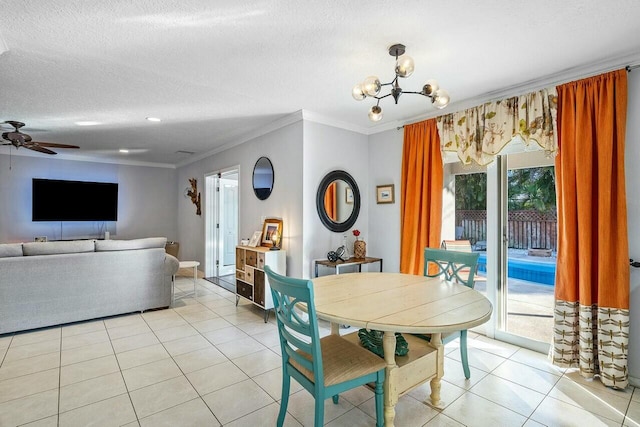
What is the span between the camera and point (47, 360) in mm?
2705

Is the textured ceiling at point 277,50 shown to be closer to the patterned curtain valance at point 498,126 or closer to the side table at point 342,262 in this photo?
the patterned curtain valance at point 498,126

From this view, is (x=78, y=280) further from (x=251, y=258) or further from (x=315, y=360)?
(x=315, y=360)

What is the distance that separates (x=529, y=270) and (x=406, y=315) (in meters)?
2.43

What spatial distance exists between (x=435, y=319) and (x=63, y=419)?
2273 mm

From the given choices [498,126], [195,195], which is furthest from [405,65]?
[195,195]

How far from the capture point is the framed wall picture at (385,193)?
4.00 meters

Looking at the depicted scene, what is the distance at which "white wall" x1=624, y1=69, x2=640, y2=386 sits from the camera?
2.33 m

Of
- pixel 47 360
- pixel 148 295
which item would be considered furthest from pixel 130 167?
pixel 47 360

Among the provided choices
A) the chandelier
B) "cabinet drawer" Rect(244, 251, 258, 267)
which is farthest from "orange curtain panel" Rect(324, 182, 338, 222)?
the chandelier

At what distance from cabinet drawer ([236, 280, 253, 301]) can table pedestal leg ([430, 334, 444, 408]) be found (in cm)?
244

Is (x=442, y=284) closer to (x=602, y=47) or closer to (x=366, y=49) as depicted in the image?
(x=366, y=49)

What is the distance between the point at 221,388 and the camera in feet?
7.50

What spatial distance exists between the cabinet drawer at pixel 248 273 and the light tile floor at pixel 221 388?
0.79 m

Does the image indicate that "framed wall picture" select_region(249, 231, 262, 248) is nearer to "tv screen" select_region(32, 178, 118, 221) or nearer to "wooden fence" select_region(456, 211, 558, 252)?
"wooden fence" select_region(456, 211, 558, 252)
